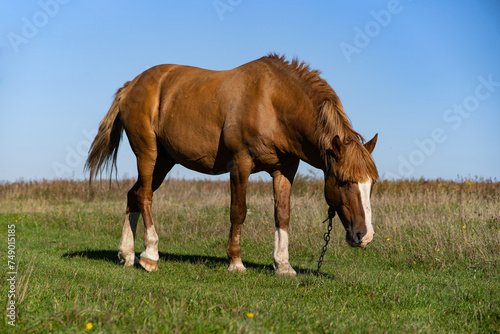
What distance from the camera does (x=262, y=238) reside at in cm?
1000

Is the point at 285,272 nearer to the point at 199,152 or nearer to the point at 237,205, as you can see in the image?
the point at 237,205

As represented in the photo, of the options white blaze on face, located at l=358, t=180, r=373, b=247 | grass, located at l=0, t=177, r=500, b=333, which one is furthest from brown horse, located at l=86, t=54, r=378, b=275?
grass, located at l=0, t=177, r=500, b=333

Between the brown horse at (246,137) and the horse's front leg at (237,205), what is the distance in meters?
0.01

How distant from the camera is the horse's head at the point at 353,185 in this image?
17.9 feet

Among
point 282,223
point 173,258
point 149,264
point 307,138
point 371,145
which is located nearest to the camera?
point 371,145

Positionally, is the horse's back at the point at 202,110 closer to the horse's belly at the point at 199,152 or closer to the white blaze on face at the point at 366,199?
the horse's belly at the point at 199,152

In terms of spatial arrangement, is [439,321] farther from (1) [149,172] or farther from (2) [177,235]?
(2) [177,235]

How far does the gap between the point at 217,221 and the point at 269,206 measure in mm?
1749

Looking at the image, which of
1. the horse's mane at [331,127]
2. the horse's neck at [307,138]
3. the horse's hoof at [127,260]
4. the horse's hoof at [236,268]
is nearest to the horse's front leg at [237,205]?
the horse's hoof at [236,268]

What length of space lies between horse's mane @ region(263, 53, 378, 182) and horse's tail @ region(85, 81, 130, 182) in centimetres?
302

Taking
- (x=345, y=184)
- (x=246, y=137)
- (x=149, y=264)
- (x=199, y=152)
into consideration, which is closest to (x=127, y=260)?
(x=149, y=264)

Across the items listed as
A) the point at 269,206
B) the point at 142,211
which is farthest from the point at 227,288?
the point at 269,206

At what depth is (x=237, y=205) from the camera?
21.9ft

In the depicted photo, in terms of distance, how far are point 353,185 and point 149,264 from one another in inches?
130
